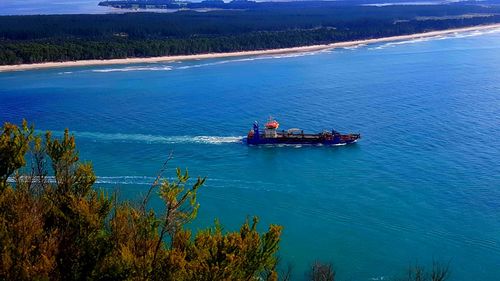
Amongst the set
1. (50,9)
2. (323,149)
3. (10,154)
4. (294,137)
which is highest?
(50,9)

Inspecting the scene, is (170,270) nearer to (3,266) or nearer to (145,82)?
(3,266)

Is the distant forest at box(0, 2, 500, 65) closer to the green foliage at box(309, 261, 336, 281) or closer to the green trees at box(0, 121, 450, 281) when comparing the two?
the green foliage at box(309, 261, 336, 281)

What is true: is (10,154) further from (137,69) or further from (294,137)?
(137,69)

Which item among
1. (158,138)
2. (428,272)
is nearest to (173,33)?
(158,138)

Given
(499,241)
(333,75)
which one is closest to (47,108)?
(333,75)

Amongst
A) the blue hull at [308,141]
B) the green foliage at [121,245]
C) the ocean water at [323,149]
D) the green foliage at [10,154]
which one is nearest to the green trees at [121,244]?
the green foliage at [121,245]

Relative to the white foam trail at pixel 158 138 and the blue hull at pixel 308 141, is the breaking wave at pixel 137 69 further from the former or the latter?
the blue hull at pixel 308 141

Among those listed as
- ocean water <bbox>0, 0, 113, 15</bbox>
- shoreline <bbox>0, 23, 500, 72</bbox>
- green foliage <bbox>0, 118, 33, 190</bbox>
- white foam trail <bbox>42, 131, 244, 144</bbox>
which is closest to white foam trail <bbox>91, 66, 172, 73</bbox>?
shoreline <bbox>0, 23, 500, 72</bbox>
